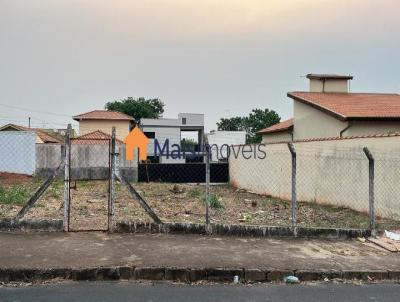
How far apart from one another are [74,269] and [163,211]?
20.0ft

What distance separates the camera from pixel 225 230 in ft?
26.1

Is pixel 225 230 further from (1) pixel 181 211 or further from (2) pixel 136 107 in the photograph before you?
(2) pixel 136 107

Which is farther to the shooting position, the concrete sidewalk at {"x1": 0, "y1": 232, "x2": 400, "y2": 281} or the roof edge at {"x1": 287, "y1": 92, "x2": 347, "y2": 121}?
the roof edge at {"x1": 287, "y1": 92, "x2": 347, "y2": 121}

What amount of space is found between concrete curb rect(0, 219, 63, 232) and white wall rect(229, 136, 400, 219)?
7.99 m

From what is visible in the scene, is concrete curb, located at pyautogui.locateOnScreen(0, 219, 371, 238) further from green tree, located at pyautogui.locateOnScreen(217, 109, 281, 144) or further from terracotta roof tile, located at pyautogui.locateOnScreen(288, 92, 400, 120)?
green tree, located at pyautogui.locateOnScreen(217, 109, 281, 144)

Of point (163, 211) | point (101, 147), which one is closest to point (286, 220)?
point (163, 211)

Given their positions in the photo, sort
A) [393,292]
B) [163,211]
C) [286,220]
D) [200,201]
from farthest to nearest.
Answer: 1. [200,201]
2. [163,211]
3. [286,220]
4. [393,292]

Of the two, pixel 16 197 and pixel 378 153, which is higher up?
pixel 378 153

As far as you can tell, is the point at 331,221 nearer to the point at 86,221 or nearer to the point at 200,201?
the point at 200,201

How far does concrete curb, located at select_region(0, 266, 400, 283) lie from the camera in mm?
5441

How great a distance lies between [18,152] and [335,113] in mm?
16197

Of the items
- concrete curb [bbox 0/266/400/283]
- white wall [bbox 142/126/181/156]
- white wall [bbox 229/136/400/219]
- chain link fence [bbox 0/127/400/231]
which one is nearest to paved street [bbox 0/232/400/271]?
concrete curb [bbox 0/266/400/283]

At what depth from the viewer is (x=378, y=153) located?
1172 cm

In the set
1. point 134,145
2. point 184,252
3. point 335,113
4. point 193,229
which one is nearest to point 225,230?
point 193,229
